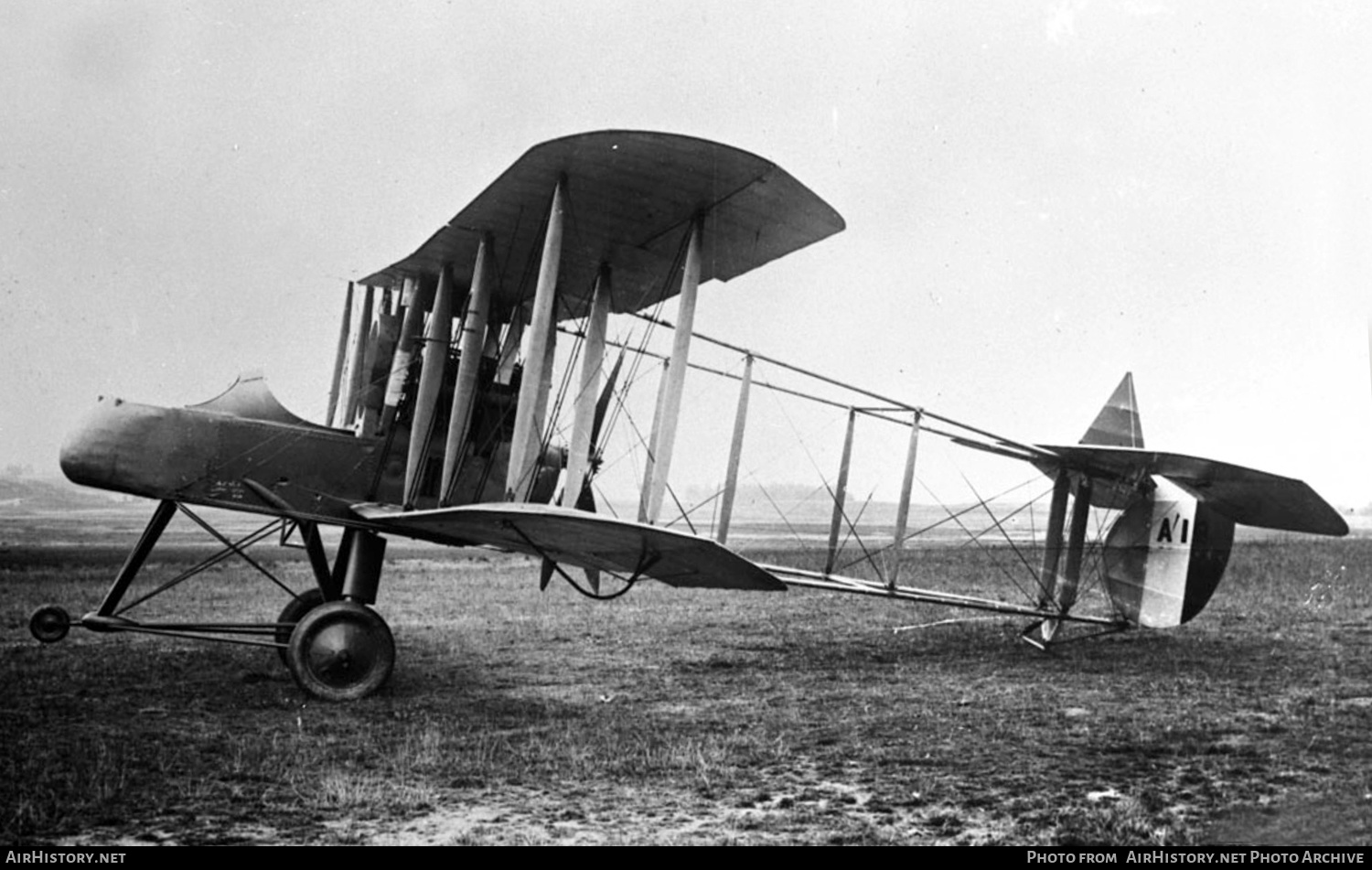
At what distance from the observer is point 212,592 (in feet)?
51.8

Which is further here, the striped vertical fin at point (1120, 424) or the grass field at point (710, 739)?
the striped vertical fin at point (1120, 424)

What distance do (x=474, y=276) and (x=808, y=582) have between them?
362 centimetres

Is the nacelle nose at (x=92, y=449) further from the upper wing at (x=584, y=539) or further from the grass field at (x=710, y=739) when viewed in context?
the upper wing at (x=584, y=539)

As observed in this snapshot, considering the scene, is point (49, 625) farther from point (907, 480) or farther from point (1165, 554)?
point (1165, 554)

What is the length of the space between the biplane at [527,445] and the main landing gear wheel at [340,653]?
0.04 ft

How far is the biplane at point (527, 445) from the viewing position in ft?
20.1

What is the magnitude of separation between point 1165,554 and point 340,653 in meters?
7.24

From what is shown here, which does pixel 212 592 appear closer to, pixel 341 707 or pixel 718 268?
pixel 341 707

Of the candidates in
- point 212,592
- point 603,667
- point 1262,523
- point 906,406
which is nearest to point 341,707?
point 603,667

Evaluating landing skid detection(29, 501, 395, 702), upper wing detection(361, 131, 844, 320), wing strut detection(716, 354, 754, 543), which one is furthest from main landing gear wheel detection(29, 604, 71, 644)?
wing strut detection(716, 354, 754, 543)

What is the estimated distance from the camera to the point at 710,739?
543 centimetres

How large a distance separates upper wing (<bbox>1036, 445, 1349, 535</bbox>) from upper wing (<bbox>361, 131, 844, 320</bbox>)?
3.90 m

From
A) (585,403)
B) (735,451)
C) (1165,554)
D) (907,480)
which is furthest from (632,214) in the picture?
(1165,554)

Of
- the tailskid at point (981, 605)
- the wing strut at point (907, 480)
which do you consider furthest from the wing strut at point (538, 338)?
the wing strut at point (907, 480)
